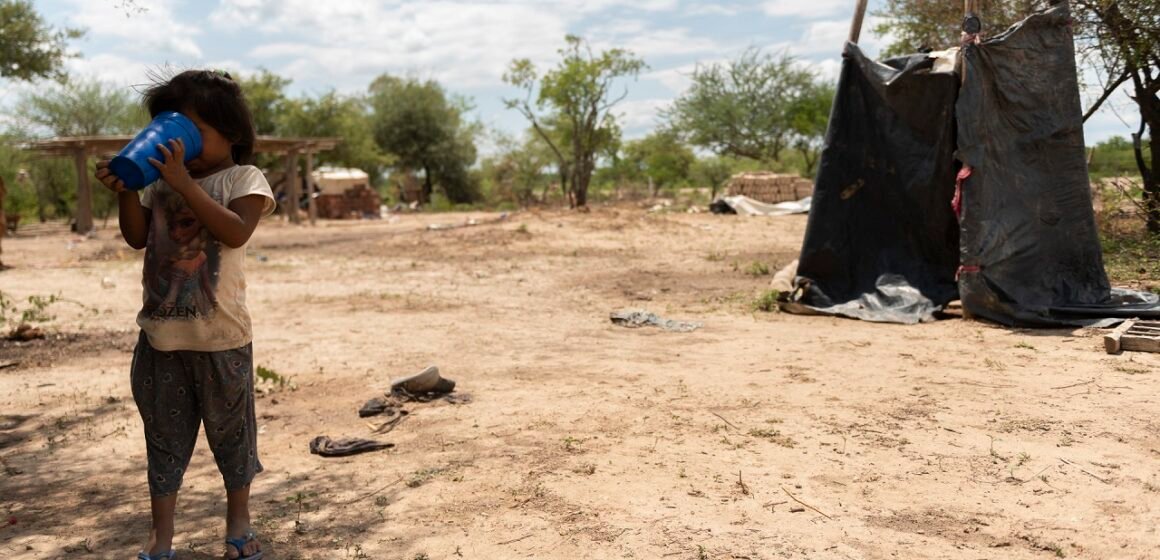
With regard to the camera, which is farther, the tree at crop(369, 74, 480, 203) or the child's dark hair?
the tree at crop(369, 74, 480, 203)

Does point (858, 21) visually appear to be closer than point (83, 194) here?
Yes

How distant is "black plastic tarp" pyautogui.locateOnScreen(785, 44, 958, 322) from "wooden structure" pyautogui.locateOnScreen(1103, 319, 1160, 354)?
159cm

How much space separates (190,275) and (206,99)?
0.48 meters

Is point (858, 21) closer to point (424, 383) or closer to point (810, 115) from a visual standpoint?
point (424, 383)

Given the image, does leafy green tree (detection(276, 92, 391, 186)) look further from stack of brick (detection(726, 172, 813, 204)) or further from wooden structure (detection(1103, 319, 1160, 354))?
wooden structure (detection(1103, 319, 1160, 354))

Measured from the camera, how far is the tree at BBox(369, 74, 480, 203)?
3634cm

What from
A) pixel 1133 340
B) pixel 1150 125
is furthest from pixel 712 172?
pixel 1133 340

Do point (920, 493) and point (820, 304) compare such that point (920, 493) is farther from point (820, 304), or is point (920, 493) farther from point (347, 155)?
point (347, 155)

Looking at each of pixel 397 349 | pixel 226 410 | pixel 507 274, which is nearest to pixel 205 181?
pixel 226 410

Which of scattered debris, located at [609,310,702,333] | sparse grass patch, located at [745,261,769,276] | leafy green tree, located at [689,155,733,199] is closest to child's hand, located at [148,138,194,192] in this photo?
scattered debris, located at [609,310,702,333]

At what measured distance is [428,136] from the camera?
36.5 m

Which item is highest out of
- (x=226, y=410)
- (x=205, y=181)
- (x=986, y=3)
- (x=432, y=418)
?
(x=986, y=3)

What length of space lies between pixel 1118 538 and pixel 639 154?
35328 millimetres

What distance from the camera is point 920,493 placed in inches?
124
